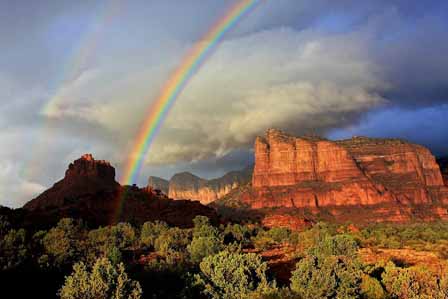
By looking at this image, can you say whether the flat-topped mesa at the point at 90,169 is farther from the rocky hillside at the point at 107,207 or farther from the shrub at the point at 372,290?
the shrub at the point at 372,290

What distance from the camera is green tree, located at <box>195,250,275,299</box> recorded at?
25.6m

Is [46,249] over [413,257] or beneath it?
over

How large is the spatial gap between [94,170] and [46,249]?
351 feet

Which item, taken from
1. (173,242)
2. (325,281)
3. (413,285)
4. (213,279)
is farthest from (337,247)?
(173,242)

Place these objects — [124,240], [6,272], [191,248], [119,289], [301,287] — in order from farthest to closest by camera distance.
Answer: [124,240], [191,248], [6,272], [301,287], [119,289]

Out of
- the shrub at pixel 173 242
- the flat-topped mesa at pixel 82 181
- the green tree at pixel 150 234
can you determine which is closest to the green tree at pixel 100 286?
the shrub at pixel 173 242

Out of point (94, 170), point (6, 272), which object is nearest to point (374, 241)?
point (6, 272)

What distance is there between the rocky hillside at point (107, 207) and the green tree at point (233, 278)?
2425 inches

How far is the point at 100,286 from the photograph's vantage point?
22250 mm

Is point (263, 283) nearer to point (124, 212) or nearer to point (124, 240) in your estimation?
point (124, 240)

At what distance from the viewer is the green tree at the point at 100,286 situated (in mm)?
22156

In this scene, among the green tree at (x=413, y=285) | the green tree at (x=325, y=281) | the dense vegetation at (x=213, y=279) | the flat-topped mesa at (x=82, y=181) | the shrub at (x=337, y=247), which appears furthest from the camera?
the flat-topped mesa at (x=82, y=181)

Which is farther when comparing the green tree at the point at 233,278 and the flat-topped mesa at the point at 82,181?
the flat-topped mesa at the point at 82,181

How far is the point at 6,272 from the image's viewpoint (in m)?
28.5
